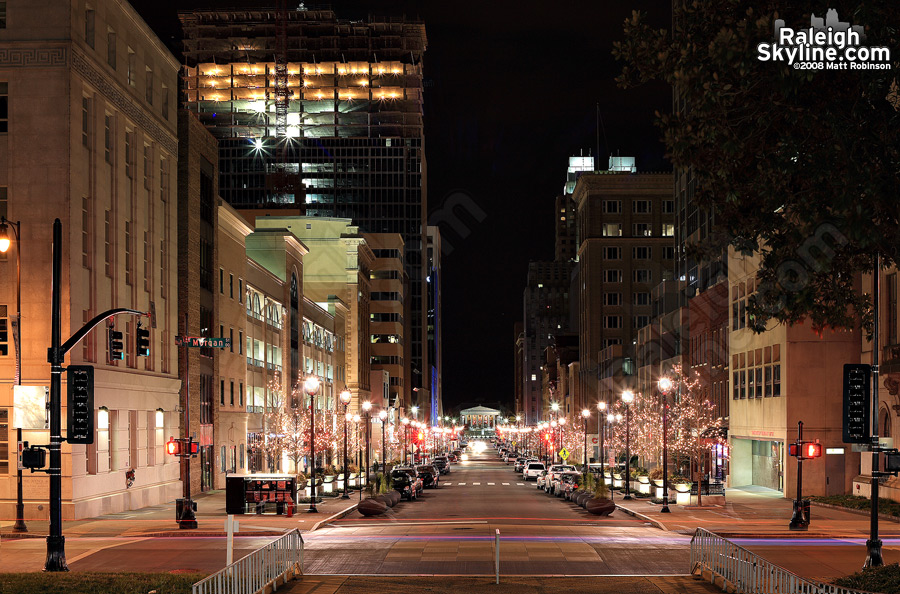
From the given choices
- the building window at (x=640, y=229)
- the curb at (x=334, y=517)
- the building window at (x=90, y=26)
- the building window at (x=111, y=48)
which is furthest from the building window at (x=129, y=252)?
the building window at (x=640, y=229)

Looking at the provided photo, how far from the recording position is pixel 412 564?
97.1ft

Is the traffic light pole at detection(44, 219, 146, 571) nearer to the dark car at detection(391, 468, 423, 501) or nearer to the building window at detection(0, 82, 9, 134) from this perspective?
the building window at detection(0, 82, 9, 134)

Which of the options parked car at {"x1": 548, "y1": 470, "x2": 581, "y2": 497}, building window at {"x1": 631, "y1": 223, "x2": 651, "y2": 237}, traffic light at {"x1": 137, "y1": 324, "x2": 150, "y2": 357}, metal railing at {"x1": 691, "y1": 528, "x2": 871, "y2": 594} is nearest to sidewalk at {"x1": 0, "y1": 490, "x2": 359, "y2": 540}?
traffic light at {"x1": 137, "y1": 324, "x2": 150, "y2": 357}

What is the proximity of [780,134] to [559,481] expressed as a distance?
167ft

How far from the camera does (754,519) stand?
4462 centimetres

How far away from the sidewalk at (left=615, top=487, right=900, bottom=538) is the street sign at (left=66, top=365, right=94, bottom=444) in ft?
69.7

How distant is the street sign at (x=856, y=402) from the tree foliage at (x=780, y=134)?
21.0ft

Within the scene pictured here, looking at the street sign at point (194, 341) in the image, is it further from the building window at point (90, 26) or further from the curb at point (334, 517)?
the building window at point (90, 26)

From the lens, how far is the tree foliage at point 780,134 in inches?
655

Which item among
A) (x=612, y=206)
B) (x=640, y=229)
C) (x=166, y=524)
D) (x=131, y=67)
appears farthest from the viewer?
(x=612, y=206)

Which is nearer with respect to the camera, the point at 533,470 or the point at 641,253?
the point at 533,470

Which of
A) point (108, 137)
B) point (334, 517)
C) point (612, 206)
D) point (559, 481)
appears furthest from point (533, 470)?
point (612, 206)

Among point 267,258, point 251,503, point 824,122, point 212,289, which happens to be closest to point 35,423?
point 251,503

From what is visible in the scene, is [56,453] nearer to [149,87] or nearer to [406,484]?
[149,87]
